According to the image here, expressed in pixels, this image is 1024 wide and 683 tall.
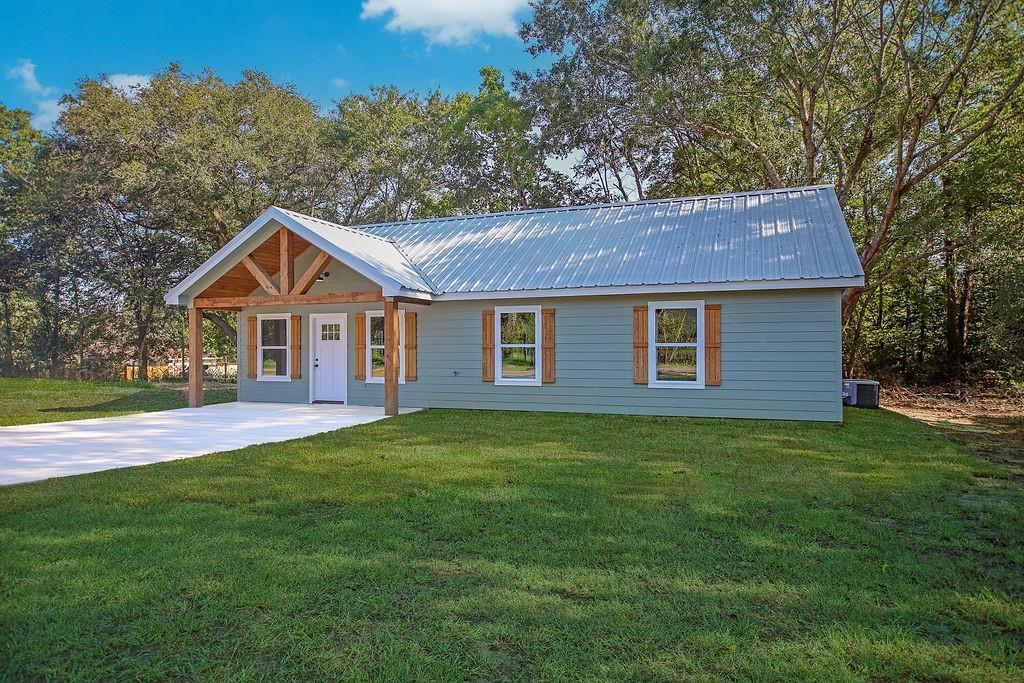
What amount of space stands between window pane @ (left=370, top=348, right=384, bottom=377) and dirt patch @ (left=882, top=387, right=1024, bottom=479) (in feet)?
32.0

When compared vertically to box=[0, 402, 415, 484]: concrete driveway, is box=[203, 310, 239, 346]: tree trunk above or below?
above

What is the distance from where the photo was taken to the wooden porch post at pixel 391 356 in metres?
11.0

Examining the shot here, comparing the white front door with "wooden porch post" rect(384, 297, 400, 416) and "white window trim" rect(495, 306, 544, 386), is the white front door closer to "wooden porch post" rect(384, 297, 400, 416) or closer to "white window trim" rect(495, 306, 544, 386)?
"wooden porch post" rect(384, 297, 400, 416)

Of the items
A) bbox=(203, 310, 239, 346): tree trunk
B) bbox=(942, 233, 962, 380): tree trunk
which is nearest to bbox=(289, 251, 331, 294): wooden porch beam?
bbox=(203, 310, 239, 346): tree trunk

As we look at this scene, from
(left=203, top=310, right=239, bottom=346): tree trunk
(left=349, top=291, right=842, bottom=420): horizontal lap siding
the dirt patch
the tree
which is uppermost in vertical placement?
the tree

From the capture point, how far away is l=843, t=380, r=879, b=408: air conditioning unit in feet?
42.3

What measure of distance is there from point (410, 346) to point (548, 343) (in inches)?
109

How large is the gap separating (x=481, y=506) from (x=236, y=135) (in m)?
20.6

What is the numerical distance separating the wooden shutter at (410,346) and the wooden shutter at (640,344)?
4.23 metres

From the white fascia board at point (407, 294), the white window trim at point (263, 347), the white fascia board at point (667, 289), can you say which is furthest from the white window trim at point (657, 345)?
the white window trim at point (263, 347)

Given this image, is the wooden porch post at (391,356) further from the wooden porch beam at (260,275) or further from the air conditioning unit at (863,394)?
the air conditioning unit at (863,394)

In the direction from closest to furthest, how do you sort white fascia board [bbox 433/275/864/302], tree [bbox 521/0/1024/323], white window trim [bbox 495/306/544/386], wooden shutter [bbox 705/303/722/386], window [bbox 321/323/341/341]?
white fascia board [bbox 433/275/864/302]
wooden shutter [bbox 705/303/722/386]
white window trim [bbox 495/306/544/386]
tree [bbox 521/0/1024/323]
window [bbox 321/323/341/341]

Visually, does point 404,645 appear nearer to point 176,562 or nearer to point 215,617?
point 215,617

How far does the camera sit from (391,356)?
11102 millimetres
